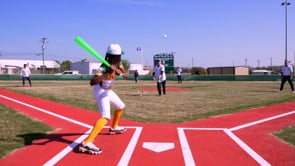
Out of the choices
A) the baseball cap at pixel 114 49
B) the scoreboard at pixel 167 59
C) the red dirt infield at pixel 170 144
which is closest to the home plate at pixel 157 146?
the red dirt infield at pixel 170 144

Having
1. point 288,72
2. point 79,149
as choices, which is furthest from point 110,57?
point 288,72

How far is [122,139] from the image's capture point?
608cm

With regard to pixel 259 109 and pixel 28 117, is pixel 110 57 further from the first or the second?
pixel 259 109

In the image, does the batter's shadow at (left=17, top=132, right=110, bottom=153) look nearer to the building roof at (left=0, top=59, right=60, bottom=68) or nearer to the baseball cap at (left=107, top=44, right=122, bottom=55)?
the baseball cap at (left=107, top=44, right=122, bottom=55)

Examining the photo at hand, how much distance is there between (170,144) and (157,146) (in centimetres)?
30

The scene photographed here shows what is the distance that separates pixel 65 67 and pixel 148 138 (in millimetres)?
116763

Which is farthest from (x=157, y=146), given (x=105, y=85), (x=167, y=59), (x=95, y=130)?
(x=167, y=59)

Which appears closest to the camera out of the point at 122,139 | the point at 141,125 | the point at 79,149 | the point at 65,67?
the point at 79,149

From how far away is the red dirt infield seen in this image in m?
4.70

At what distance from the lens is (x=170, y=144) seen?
5.68 m

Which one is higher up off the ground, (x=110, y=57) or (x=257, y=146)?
(x=110, y=57)

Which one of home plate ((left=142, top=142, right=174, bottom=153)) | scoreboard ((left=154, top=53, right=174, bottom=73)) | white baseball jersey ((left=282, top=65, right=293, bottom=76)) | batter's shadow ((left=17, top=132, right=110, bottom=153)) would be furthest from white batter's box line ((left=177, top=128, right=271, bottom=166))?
scoreboard ((left=154, top=53, right=174, bottom=73))

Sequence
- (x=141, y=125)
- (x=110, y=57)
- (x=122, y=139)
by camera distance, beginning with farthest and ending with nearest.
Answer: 1. (x=141, y=125)
2. (x=122, y=139)
3. (x=110, y=57)

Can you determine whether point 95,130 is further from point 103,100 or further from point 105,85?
point 105,85
